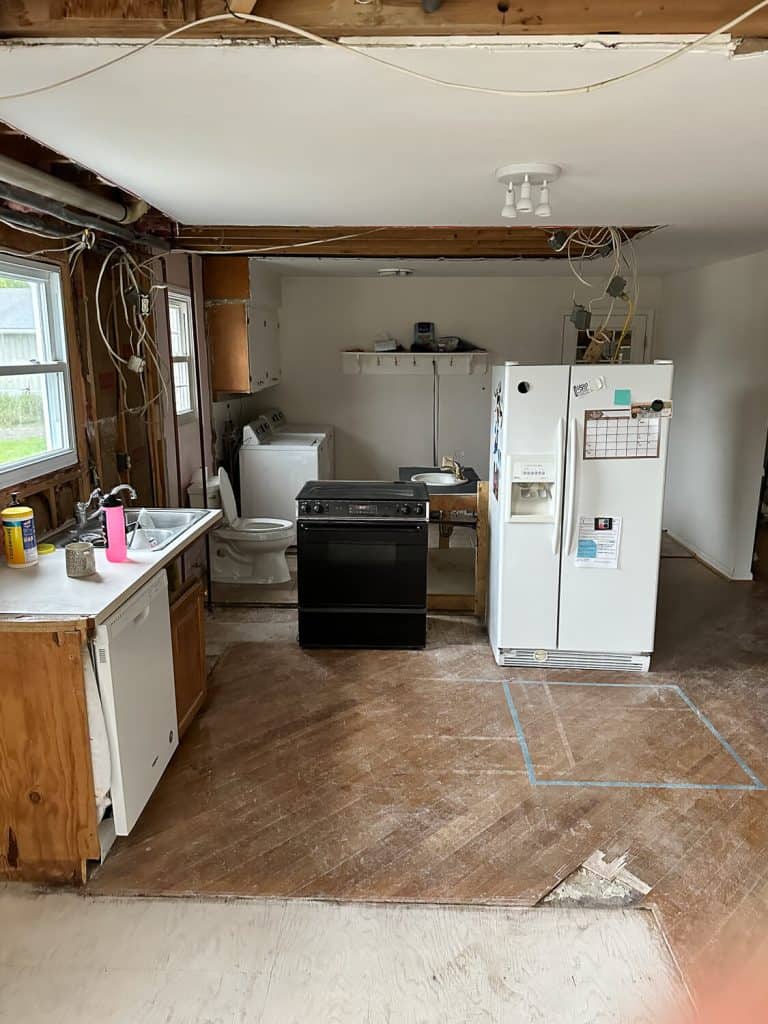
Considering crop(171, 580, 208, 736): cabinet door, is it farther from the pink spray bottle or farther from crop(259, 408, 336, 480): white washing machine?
crop(259, 408, 336, 480): white washing machine

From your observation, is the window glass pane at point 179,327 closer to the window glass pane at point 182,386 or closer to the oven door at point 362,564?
the window glass pane at point 182,386

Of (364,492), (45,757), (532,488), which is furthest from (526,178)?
(45,757)

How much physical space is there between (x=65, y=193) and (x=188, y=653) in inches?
74.4

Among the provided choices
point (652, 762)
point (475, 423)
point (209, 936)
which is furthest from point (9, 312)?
point (475, 423)

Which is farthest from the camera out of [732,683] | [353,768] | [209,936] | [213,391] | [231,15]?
[213,391]

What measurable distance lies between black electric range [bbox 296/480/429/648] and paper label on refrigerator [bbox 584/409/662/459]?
912 millimetres

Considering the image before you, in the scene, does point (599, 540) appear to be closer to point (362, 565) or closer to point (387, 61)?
point (362, 565)

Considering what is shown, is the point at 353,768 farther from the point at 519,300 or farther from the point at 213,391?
the point at 519,300

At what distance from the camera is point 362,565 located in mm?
3818

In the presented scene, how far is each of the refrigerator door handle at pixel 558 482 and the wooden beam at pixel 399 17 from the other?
2087 mm

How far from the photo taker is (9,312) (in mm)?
2930

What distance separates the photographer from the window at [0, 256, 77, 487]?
9.43 feet

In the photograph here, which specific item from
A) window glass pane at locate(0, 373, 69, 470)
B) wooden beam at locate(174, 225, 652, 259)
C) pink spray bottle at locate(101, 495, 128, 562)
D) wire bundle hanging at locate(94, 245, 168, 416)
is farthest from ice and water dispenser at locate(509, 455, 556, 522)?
window glass pane at locate(0, 373, 69, 470)

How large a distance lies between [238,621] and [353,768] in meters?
1.71
